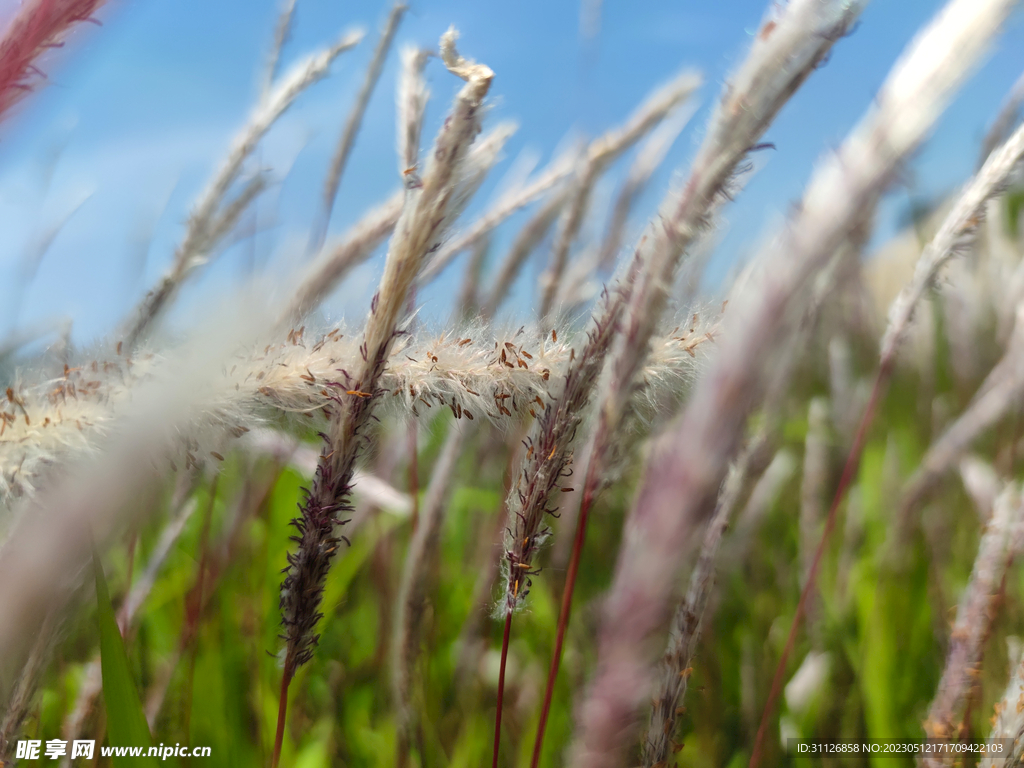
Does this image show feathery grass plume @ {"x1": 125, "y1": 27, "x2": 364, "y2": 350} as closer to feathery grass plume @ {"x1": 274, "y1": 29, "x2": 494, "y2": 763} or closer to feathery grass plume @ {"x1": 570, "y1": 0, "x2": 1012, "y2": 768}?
feathery grass plume @ {"x1": 274, "y1": 29, "x2": 494, "y2": 763}

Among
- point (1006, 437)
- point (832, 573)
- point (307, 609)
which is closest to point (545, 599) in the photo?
point (832, 573)

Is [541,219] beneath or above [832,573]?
above

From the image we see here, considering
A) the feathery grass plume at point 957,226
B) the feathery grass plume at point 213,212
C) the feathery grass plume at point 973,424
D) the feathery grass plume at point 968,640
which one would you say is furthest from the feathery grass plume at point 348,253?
the feathery grass plume at point 973,424

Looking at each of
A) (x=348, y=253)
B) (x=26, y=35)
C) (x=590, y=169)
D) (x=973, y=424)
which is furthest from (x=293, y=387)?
(x=973, y=424)

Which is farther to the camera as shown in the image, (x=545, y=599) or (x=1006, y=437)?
(x=1006, y=437)

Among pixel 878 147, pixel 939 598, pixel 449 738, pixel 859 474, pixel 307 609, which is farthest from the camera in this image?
pixel 859 474

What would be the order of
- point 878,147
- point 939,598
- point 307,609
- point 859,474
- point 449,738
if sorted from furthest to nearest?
point 859,474 < point 939,598 < point 449,738 < point 307,609 < point 878,147

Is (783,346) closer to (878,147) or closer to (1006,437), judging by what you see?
(878,147)
